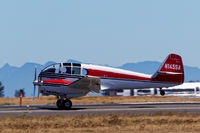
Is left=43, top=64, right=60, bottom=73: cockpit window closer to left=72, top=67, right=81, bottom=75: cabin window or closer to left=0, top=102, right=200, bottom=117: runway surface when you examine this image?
left=72, top=67, right=81, bottom=75: cabin window

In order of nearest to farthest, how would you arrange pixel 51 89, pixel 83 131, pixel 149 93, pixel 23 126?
1. pixel 83 131
2. pixel 23 126
3. pixel 51 89
4. pixel 149 93

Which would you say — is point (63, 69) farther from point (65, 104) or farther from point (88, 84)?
point (65, 104)

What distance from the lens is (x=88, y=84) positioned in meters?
31.6

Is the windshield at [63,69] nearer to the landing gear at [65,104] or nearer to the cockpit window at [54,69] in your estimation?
the cockpit window at [54,69]

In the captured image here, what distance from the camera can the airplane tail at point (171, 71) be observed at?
37787 mm

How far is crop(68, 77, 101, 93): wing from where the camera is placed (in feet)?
102

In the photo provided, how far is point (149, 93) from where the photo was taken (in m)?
128

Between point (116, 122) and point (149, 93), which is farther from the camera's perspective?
point (149, 93)

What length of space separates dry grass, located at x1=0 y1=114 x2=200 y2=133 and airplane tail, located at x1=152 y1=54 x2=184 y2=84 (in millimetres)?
12359

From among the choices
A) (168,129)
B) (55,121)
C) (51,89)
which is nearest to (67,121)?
(55,121)

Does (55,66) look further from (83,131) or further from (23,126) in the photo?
(83,131)

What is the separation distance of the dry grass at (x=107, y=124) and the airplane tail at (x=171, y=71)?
12359 mm

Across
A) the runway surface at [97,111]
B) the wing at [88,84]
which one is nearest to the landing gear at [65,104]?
Result: the runway surface at [97,111]

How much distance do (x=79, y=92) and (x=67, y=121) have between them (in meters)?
9.63
